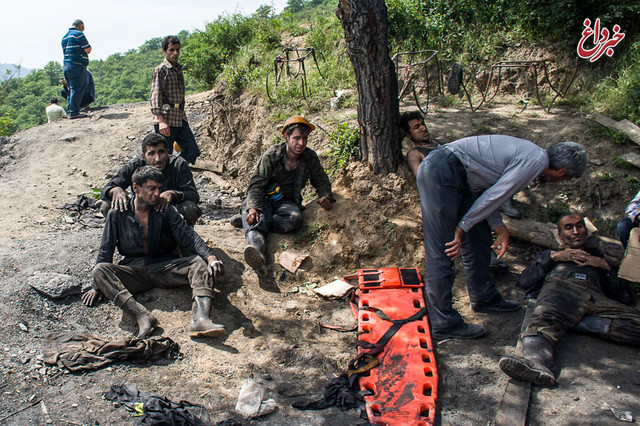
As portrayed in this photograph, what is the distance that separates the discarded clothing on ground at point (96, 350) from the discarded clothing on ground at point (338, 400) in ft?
4.02

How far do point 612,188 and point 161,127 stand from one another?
217 inches

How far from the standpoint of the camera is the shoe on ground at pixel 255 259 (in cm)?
467

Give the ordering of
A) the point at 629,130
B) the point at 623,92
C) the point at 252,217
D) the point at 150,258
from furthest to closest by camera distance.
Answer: the point at 623,92, the point at 629,130, the point at 252,217, the point at 150,258

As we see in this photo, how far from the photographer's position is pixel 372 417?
305 centimetres

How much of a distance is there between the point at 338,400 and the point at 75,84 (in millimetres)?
11042

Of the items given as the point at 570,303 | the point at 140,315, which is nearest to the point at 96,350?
the point at 140,315

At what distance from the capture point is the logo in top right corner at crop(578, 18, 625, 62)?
7020 mm

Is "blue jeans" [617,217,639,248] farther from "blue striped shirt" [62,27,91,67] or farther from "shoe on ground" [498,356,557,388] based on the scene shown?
"blue striped shirt" [62,27,91,67]

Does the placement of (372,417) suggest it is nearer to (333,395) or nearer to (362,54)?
(333,395)

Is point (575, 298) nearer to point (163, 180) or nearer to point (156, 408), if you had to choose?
point (156, 408)

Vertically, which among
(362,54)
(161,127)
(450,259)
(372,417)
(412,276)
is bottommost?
(372,417)

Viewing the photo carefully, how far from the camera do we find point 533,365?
130 inches

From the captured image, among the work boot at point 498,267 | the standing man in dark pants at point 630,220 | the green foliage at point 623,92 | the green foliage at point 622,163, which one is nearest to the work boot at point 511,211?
the work boot at point 498,267

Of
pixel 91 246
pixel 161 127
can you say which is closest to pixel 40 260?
pixel 91 246
